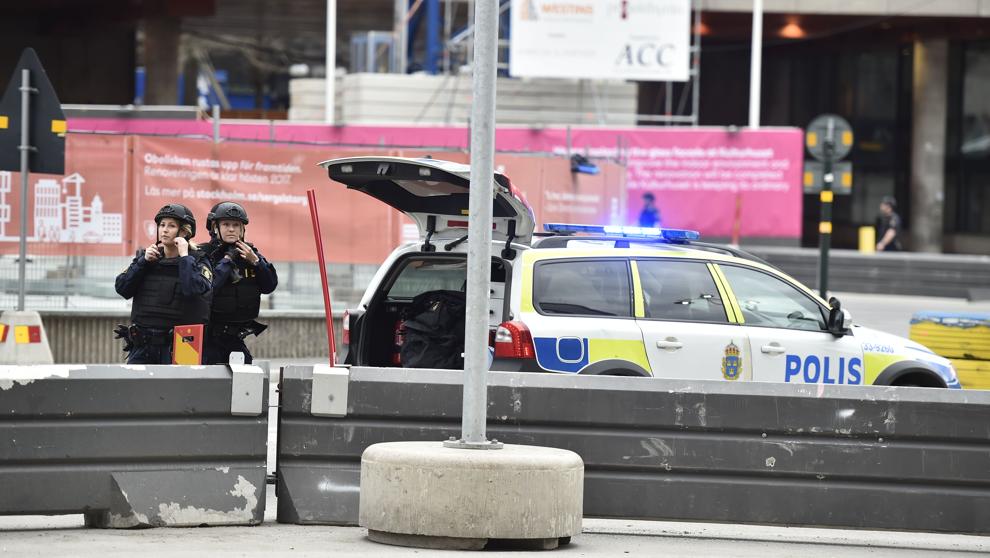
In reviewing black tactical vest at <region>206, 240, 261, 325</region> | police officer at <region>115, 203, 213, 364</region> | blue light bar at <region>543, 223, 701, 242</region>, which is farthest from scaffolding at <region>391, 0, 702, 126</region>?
police officer at <region>115, 203, 213, 364</region>

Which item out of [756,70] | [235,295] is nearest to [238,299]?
[235,295]

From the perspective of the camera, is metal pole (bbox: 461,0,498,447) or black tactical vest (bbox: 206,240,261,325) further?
black tactical vest (bbox: 206,240,261,325)

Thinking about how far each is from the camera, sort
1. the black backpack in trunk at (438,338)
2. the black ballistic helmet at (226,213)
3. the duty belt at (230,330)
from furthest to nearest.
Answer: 1. the black backpack in trunk at (438,338)
2. the duty belt at (230,330)
3. the black ballistic helmet at (226,213)

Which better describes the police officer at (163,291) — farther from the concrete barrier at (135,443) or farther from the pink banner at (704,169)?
the pink banner at (704,169)

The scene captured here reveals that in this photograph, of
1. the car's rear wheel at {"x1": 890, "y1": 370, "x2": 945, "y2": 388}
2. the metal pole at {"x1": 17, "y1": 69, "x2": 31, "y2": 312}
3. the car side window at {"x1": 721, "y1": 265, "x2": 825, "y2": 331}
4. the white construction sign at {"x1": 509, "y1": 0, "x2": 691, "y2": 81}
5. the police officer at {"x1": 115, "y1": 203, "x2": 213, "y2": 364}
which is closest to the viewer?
the police officer at {"x1": 115, "y1": 203, "x2": 213, "y2": 364}

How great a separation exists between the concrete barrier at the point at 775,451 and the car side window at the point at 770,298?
7.23 feet

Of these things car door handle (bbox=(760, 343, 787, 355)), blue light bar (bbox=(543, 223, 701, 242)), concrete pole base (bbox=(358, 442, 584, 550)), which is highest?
blue light bar (bbox=(543, 223, 701, 242))

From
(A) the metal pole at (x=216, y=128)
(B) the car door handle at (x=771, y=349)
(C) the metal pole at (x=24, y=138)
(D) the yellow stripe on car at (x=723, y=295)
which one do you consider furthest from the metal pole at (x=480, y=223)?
(A) the metal pole at (x=216, y=128)

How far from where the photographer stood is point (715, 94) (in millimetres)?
48219

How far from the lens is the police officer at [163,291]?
8352 millimetres

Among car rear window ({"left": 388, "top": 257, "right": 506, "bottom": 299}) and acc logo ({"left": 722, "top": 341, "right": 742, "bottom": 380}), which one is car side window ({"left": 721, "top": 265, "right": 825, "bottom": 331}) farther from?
car rear window ({"left": 388, "top": 257, "right": 506, "bottom": 299})

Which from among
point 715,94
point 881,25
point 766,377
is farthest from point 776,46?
point 766,377

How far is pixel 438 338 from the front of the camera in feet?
30.1

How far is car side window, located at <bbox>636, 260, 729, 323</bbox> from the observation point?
9602mm
